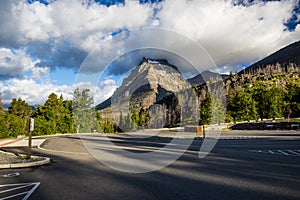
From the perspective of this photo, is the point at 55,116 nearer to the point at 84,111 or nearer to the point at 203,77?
the point at 84,111

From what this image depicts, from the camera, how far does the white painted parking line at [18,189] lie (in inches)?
239

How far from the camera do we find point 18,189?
22.1ft

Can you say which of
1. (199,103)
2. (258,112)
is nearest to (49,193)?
(199,103)

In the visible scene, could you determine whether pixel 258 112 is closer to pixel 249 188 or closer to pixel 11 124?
pixel 11 124

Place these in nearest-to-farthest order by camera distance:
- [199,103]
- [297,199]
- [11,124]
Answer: [297,199] < [11,124] < [199,103]

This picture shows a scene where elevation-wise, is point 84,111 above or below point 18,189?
above

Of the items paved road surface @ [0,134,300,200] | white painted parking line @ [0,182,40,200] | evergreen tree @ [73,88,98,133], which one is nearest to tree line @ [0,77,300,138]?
evergreen tree @ [73,88,98,133]

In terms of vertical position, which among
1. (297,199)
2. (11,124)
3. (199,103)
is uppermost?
(199,103)

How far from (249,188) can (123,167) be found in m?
4.97

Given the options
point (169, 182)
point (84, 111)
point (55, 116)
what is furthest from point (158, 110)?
point (169, 182)

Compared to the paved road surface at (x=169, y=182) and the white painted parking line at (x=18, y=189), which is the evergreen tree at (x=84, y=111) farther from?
the white painted parking line at (x=18, y=189)

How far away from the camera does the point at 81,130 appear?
5494 centimetres

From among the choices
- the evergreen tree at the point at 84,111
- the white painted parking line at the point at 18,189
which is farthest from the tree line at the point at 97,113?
the white painted parking line at the point at 18,189

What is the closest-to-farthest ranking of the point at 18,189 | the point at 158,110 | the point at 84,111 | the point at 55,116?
the point at 18,189 < the point at 55,116 < the point at 84,111 < the point at 158,110
